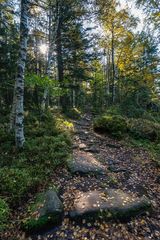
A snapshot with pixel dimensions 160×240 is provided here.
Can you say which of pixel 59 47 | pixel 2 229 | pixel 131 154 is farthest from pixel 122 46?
pixel 2 229

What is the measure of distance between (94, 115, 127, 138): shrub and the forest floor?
17.2 inches

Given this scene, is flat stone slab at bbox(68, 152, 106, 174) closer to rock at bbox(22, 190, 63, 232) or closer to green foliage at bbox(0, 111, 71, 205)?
green foliage at bbox(0, 111, 71, 205)

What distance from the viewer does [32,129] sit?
10430 mm

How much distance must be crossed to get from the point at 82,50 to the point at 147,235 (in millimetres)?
15030

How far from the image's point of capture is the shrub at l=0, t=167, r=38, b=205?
5938 millimetres

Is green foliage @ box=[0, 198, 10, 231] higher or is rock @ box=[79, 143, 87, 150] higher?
rock @ box=[79, 143, 87, 150]

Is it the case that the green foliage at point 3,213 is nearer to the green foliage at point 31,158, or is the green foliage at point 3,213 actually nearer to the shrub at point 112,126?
the green foliage at point 31,158

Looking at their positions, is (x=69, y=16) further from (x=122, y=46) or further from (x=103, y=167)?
(x=103, y=167)

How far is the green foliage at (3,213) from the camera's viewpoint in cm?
506

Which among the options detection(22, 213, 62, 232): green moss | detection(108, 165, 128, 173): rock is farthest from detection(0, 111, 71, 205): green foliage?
detection(108, 165, 128, 173): rock

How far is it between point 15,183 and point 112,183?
2.95 meters

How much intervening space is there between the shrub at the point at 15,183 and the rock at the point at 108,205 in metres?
1.42

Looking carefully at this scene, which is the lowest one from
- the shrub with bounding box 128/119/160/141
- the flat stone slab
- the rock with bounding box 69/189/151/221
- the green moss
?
the green moss

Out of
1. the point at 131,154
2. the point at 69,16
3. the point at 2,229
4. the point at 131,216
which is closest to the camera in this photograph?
the point at 2,229
